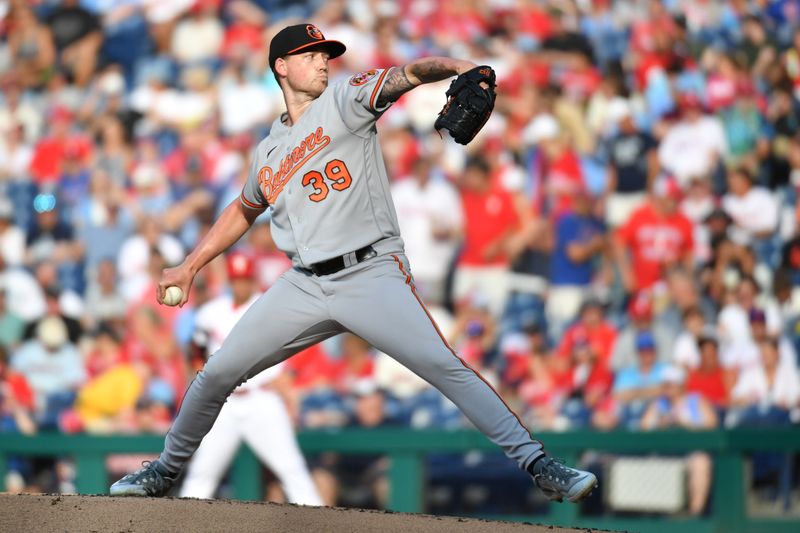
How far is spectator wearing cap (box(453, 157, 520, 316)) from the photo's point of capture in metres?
8.39

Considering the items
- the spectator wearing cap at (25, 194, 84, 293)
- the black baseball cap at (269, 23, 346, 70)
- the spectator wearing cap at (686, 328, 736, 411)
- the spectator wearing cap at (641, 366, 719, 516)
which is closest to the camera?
the black baseball cap at (269, 23, 346, 70)

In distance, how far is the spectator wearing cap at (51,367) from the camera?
831cm

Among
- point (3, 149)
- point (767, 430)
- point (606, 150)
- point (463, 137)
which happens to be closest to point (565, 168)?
point (606, 150)

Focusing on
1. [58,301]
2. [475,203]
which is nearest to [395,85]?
[475,203]

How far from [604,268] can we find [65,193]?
168 inches

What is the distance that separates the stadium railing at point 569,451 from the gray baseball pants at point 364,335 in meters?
2.98

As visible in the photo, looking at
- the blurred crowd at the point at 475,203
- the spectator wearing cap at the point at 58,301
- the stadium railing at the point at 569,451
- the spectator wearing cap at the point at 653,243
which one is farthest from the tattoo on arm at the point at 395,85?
the spectator wearing cap at the point at 58,301

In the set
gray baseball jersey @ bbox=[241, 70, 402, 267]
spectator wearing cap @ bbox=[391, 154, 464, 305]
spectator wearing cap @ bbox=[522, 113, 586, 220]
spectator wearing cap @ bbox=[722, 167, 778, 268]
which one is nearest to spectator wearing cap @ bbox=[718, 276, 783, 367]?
spectator wearing cap @ bbox=[722, 167, 778, 268]

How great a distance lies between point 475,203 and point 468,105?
5.07m

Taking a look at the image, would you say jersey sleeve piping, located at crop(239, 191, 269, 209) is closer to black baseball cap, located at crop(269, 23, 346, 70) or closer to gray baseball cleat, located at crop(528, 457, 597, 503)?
black baseball cap, located at crop(269, 23, 346, 70)

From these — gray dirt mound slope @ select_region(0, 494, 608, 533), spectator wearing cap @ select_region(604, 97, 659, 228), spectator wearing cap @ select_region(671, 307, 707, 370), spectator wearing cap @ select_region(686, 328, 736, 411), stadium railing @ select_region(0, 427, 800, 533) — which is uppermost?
spectator wearing cap @ select_region(604, 97, 659, 228)

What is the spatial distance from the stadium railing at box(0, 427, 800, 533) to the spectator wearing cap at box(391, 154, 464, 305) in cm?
146

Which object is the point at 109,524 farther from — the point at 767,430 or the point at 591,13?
the point at 591,13

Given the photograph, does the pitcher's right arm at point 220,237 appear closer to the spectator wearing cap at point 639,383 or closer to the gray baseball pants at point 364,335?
the gray baseball pants at point 364,335
